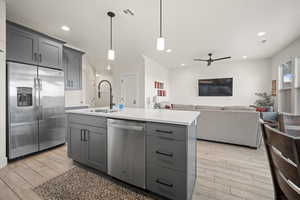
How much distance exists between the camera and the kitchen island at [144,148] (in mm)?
1285

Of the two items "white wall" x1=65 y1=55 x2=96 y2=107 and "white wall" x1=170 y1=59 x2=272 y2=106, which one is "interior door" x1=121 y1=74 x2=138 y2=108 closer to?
"white wall" x1=65 y1=55 x2=96 y2=107

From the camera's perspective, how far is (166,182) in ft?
4.45

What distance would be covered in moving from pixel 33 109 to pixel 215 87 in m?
6.74

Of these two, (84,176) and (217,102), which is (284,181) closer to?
(84,176)

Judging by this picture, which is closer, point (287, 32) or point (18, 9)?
point (18, 9)

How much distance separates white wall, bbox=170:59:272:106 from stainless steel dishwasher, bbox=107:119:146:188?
19.0 feet

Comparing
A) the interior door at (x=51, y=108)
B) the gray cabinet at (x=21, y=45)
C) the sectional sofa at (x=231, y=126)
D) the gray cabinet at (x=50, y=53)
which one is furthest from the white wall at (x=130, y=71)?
the gray cabinet at (x=21, y=45)

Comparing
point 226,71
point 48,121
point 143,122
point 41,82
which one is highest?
point 226,71

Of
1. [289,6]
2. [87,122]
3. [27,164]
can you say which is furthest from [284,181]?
[27,164]

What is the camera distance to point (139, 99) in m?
5.11

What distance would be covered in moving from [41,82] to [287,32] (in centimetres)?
585

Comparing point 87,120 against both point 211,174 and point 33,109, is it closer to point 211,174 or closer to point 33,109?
point 33,109

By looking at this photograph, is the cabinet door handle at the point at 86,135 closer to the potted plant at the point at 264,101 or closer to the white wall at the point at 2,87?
the white wall at the point at 2,87

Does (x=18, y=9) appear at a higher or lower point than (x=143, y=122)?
higher
